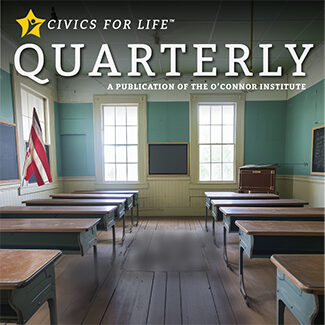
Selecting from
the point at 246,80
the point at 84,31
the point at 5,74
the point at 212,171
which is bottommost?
the point at 212,171

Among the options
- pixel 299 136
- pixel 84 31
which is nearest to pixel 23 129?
pixel 84 31

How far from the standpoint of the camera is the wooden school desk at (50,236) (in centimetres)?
168

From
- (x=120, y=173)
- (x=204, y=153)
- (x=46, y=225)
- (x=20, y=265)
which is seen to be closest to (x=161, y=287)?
(x=46, y=225)

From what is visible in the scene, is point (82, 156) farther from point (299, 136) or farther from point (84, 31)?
point (299, 136)

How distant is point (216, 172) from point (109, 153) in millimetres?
2664

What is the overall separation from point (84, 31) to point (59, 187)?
10.9 feet

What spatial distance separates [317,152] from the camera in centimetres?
360

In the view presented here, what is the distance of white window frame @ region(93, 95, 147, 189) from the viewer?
474cm

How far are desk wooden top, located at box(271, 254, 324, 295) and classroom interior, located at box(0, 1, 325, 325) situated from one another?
2cm

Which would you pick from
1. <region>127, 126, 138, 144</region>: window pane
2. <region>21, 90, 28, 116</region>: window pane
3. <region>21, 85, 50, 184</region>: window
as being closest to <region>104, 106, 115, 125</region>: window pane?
<region>127, 126, 138, 144</region>: window pane

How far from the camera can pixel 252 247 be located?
5.29ft

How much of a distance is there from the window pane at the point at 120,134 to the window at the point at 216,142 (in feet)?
6.01

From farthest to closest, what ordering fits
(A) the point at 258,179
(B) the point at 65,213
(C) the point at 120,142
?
(C) the point at 120,142
(A) the point at 258,179
(B) the point at 65,213

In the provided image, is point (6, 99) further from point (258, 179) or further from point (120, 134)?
point (258, 179)
